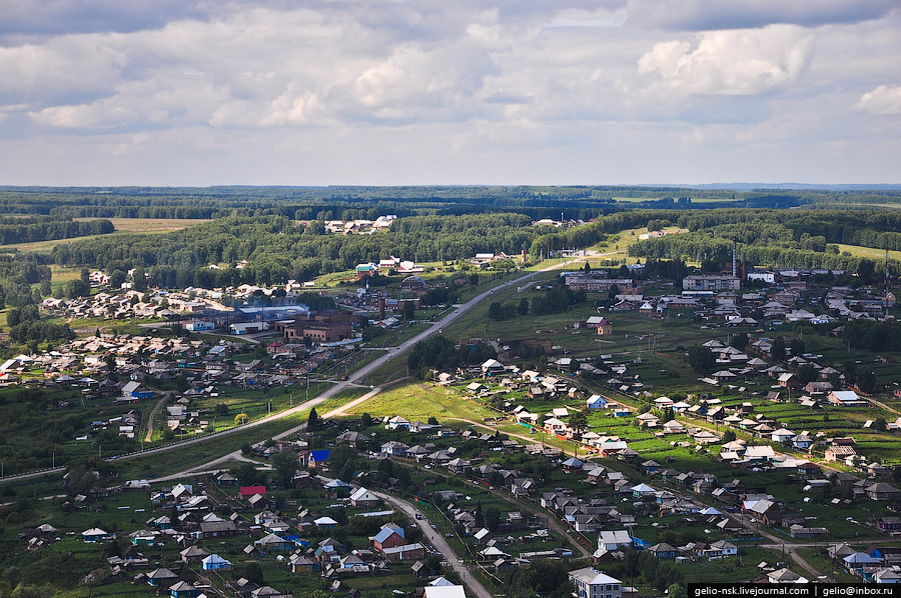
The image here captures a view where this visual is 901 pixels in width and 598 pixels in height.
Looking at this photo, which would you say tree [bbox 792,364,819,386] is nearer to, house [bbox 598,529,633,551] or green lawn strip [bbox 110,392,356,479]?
house [bbox 598,529,633,551]

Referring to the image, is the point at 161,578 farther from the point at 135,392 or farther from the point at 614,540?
the point at 135,392

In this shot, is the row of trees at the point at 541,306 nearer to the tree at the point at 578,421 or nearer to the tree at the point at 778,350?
the tree at the point at 778,350

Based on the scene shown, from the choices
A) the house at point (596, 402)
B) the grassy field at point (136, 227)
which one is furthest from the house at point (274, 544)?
the grassy field at point (136, 227)

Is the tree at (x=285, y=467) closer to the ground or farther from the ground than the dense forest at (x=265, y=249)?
closer to the ground

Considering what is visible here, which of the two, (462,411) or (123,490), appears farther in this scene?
(462,411)

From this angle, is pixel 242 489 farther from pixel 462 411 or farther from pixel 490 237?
pixel 490 237

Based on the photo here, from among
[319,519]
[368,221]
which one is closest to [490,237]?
[368,221]

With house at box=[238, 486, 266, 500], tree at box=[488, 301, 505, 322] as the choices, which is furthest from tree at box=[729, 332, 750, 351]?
house at box=[238, 486, 266, 500]

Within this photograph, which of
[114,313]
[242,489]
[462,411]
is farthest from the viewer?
[114,313]
